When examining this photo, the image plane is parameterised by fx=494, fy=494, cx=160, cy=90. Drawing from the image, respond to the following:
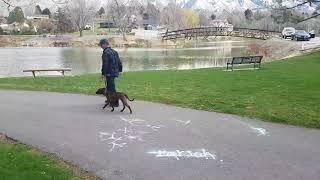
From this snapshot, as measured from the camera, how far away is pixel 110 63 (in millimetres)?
13945

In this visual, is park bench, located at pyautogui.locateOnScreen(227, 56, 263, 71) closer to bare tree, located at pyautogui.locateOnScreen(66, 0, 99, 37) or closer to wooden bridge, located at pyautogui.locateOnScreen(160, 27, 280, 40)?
wooden bridge, located at pyautogui.locateOnScreen(160, 27, 280, 40)

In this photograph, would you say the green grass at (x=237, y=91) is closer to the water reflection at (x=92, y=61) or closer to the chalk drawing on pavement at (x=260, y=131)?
the chalk drawing on pavement at (x=260, y=131)

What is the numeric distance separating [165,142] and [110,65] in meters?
3.86

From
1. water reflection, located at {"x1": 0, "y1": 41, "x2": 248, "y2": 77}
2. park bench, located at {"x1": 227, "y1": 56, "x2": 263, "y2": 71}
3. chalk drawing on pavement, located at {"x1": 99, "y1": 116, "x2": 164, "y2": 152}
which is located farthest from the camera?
water reflection, located at {"x1": 0, "y1": 41, "x2": 248, "y2": 77}

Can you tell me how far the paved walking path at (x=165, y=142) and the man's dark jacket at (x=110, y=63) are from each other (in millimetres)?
1187

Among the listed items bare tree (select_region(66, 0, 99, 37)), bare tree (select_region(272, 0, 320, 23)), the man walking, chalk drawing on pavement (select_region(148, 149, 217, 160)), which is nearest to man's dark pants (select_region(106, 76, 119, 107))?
the man walking

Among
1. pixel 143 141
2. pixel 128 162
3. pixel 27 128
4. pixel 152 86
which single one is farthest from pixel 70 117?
pixel 152 86

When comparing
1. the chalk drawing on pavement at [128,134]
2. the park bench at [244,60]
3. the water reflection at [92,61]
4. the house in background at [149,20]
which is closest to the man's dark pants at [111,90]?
the chalk drawing on pavement at [128,134]

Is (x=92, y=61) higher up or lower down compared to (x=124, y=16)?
lower down

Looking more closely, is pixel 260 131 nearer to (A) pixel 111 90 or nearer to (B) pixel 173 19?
(A) pixel 111 90

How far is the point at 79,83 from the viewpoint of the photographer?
891 inches

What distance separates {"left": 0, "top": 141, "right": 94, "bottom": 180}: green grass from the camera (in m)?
8.16

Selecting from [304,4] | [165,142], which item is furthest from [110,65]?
[304,4]

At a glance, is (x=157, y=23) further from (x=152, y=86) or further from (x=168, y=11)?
(x=152, y=86)
